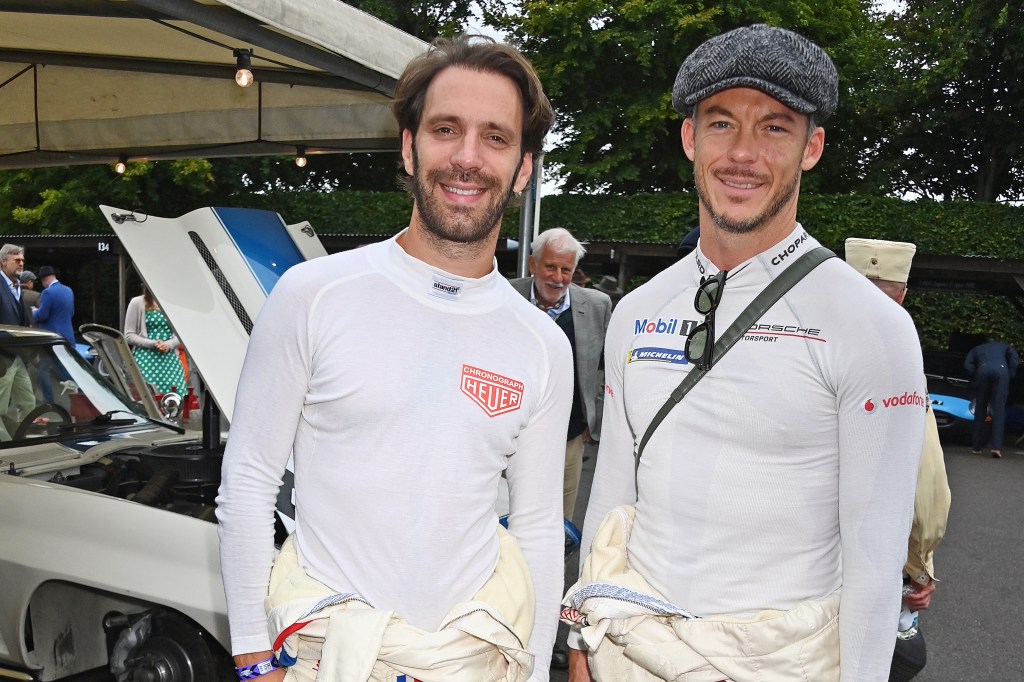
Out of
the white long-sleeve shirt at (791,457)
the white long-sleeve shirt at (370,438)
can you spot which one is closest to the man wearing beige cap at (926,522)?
the white long-sleeve shirt at (791,457)

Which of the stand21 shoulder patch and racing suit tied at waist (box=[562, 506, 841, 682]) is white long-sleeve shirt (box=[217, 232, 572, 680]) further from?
racing suit tied at waist (box=[562, 506, 841, 682])

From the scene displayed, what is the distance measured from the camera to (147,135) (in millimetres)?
6129

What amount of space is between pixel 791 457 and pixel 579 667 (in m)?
0.72

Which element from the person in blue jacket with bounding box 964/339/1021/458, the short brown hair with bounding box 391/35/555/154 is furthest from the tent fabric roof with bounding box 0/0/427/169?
the person in blue jacket with bounding box 964/339/1021/458

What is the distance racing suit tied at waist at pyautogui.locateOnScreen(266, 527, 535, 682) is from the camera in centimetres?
169

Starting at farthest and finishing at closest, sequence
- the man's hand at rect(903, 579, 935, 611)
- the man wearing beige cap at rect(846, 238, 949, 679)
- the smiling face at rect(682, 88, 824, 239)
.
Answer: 1. the man's hand at rect(903, 579, 935, 611)
2. the man wearing beige cap at rect(846, 238, 949, 679)
3. the smiling face at rect(682, 88, 824, 239)

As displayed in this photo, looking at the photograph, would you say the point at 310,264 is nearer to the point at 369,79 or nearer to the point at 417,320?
the point at 417,320

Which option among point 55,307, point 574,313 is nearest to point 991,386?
point 574,313

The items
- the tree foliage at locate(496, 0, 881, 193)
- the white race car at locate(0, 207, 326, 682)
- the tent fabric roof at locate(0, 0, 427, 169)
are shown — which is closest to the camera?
the white race car at locate(0, 207, 326, 682)

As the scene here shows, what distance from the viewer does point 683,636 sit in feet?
5.87

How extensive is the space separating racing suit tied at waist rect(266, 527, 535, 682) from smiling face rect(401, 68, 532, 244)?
2.51ft

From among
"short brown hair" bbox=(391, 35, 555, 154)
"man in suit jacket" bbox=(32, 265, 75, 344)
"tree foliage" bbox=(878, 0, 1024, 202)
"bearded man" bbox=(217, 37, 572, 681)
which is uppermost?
"tree foliage" bbox=(878, 0, 1024, 202)

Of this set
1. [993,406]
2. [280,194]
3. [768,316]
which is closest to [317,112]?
[768,316]

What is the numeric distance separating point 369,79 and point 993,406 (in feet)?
36.2
